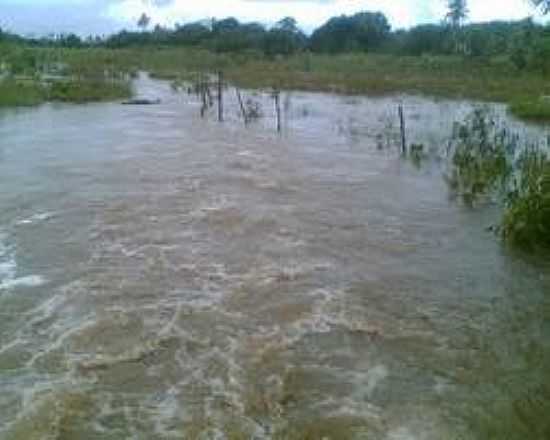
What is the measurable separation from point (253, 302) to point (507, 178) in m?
9.50

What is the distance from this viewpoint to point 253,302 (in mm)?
11203

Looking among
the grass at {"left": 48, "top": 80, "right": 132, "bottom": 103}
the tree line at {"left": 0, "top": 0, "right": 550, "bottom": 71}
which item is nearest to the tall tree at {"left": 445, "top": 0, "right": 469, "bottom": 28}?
the tree line at {"left": 0, "top": 0, "right": 550, "bottom": 71}

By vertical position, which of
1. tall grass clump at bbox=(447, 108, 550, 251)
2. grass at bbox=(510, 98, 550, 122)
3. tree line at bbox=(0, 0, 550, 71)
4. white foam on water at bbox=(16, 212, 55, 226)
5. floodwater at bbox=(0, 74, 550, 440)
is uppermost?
tree line at bbox=(0, 0, 550, 71)

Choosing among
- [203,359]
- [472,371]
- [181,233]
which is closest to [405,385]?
[472,371]

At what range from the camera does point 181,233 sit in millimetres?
14773

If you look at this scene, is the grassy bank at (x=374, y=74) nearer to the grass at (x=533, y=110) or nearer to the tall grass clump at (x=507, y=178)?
the grass at (x=533, y=110)

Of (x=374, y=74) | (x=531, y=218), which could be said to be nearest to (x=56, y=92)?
(x=374, y=74)

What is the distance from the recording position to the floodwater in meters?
8.10

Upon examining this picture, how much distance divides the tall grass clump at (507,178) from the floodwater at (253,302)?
46 centimetres

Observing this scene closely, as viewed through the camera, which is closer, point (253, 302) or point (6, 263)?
point (253, 302)

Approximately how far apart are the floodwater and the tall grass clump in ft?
1.51

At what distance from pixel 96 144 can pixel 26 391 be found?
17.4 metres

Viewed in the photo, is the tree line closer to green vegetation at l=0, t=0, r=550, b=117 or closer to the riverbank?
green vegetation at l=0, t=0, r=550, b=117

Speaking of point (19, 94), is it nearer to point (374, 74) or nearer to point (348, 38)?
point (374, 74)
